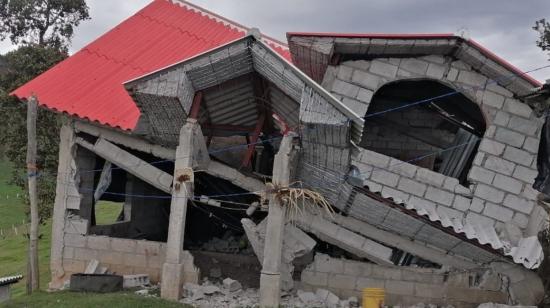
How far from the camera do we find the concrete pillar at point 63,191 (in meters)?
11.9

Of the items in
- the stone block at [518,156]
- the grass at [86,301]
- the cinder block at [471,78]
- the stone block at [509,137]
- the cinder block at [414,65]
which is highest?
the cinder block at [414,65]

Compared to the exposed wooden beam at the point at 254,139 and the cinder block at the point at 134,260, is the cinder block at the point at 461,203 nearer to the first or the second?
the exposed wooden beam at the point at 254,139

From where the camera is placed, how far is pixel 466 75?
35.9 ft

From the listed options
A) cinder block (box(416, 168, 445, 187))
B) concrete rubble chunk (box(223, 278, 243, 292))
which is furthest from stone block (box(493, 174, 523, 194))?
concrete rubble chunk (box(223, 278, 243, 292))

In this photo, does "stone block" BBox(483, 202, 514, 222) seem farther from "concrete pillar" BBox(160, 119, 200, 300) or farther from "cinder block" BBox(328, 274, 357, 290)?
"concrete pillar" BBox(160, 119, 200, 300)

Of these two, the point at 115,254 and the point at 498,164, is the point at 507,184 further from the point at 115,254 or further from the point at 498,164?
the point at 115,254

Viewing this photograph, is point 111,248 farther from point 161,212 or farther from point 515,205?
point 515,205

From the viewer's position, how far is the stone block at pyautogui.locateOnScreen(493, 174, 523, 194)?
1074 cm

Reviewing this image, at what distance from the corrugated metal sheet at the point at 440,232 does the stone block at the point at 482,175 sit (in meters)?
0.94

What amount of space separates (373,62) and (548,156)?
11.4ft

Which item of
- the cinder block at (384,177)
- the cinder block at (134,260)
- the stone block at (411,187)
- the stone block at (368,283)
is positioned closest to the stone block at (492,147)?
the stone block at (411,187)

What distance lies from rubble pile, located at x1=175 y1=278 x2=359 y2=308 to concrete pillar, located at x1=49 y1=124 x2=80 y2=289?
3010mm

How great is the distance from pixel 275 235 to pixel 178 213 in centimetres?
179

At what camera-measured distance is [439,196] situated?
10914 millimetres
